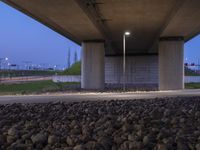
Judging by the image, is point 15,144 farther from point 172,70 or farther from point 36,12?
point 172,70

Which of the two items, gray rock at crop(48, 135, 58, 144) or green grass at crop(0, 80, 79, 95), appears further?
green grass at crop(0, 80, 79, 95)

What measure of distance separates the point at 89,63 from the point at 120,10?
19318 mm

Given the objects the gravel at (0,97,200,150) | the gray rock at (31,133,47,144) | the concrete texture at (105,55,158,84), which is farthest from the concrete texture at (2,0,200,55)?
the concrete texture at (105,55,158,84)

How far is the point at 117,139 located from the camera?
931cm

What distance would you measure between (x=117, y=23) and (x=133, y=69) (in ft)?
140

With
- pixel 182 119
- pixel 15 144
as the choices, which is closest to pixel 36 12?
pixel 182 119

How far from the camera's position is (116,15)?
32.4 m

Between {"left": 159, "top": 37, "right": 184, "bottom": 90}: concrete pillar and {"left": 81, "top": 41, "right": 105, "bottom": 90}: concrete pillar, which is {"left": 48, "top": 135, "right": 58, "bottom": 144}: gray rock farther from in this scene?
{"left": 81, "top": 41, "right": 105, "bottom": 90}: concrete pillar

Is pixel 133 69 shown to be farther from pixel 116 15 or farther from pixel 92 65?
pixel 116 15

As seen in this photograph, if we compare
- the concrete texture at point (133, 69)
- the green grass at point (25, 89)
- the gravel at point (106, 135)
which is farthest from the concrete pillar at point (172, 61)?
the concrete texture at point (133, 69)

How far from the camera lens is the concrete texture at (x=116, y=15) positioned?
88.8 feet

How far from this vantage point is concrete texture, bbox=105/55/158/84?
78.4 meters

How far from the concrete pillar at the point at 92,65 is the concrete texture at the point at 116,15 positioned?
16.5 feet

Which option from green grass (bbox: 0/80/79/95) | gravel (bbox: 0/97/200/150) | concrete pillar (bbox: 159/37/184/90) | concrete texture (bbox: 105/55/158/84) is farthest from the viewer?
concrete texture (bbox: 105/55/158/84)
